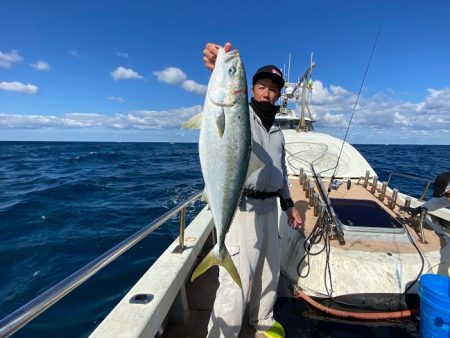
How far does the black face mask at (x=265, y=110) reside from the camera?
2.72 m

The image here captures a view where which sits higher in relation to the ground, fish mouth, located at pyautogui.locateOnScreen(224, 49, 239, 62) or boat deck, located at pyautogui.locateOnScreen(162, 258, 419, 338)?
fish mouth, located at pyautogui.locateOnScreen(224, 49, 239, 62)

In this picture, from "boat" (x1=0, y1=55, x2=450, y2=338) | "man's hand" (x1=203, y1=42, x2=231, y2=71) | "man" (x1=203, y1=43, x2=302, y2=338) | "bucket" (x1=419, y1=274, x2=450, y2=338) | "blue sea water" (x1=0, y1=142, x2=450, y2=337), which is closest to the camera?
"man's hand" (x1=203, y1=42, x2=231, y2=71)

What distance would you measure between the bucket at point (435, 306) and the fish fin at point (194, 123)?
8.31ft

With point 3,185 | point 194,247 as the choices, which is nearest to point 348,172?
point 194,247

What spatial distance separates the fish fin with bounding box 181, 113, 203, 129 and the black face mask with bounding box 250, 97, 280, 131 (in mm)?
840

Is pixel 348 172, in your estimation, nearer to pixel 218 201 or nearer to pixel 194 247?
pixel 194 247

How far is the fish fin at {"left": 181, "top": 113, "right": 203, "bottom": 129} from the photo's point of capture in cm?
203

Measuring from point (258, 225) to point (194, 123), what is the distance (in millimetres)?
1194

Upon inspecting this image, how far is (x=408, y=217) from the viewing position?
186 inches

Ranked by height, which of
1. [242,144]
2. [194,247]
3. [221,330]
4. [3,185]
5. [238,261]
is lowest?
[3,185]

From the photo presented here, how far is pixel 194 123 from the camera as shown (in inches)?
80.8

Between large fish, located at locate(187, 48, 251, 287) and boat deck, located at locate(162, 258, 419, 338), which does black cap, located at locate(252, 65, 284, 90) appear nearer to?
large fish, located at locate(187, 48, 251, 287)

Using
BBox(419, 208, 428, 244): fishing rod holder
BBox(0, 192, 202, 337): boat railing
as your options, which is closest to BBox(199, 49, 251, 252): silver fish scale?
BBox(0, 192, 202, 337): boat railing

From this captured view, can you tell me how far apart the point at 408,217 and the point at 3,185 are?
18958 mm
